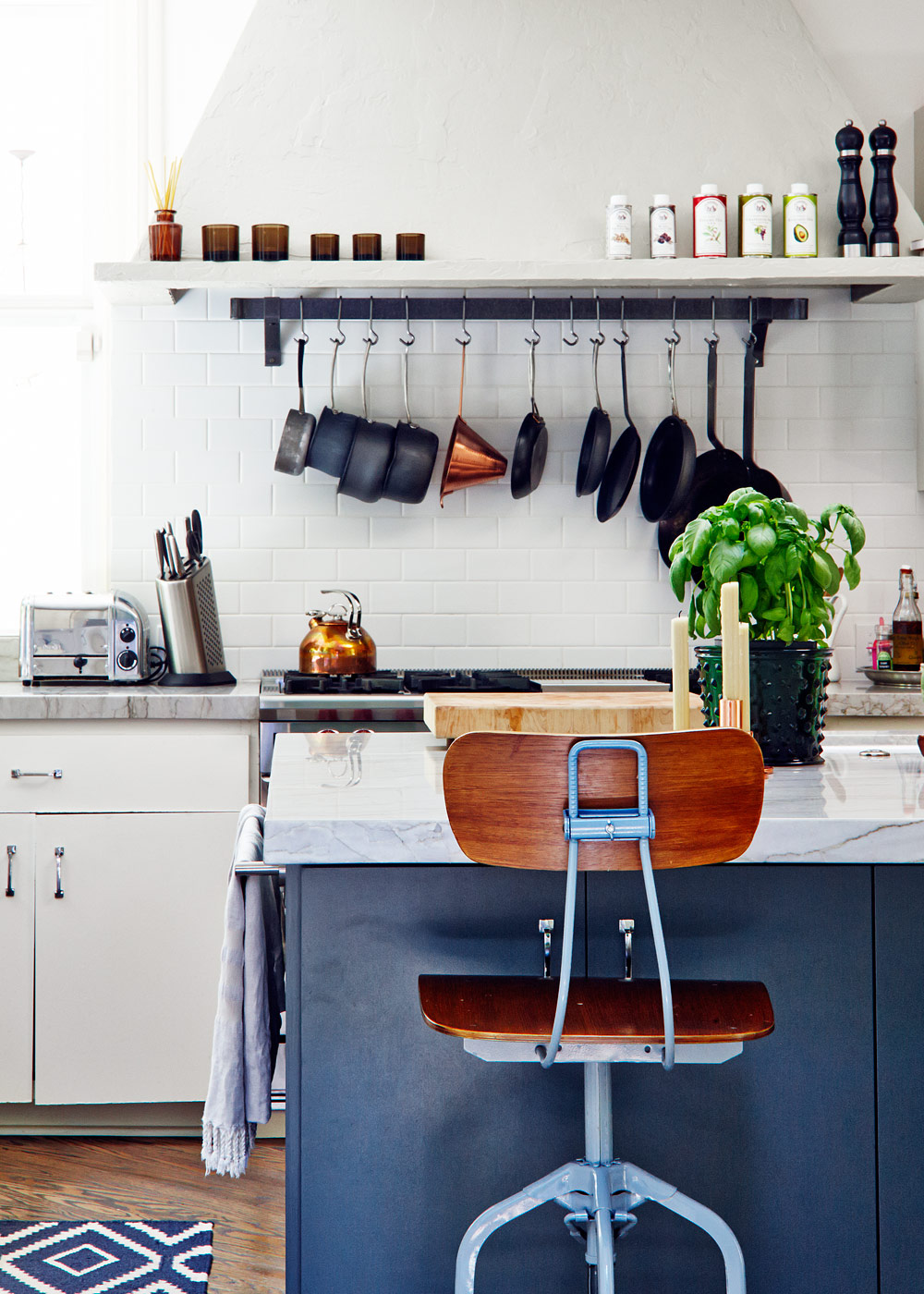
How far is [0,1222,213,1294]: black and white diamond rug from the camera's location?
2035mm

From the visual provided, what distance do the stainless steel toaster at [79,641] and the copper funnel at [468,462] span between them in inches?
33.9

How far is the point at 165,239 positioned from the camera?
9.82 feet

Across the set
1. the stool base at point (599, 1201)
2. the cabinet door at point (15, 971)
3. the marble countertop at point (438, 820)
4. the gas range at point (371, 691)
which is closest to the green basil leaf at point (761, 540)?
the marble countertop at point (438, 820)

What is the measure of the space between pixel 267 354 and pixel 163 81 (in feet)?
2.59

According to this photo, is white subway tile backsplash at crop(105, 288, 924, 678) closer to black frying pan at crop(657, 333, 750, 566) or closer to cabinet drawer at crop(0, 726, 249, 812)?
black frying pan at crop(657, 333, 750, 566)

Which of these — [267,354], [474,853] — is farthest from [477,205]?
[474,853]

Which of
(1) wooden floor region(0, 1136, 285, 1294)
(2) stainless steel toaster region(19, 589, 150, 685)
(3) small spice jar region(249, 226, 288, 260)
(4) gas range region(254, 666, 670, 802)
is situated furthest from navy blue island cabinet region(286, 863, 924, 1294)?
(3) small spice jar region(249, 226, 288, 260)

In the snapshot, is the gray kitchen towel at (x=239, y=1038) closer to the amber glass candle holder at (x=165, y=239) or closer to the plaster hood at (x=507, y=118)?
the amber glass candle holder at (x=165, y=239)

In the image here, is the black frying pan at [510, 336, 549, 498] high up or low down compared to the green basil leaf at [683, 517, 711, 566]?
up

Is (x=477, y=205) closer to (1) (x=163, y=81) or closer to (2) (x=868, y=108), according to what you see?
(1) (x=163, y=81)

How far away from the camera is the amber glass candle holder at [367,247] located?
3033mm

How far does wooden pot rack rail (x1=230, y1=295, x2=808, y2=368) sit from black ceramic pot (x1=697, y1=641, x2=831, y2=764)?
1895 mm

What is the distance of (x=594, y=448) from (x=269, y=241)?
970 mm

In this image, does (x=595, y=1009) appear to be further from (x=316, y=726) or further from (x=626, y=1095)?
(x=316, y=726)
